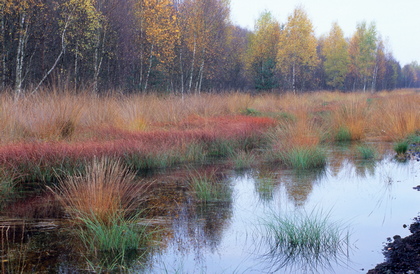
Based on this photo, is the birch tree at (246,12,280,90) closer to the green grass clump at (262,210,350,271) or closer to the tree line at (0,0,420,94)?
the tree line at (0,0,420,94)

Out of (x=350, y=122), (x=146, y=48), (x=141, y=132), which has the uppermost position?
(x=146, y=48)

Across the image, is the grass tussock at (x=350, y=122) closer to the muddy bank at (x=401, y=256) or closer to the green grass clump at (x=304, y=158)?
the green grass clump at (x=304, y=158)

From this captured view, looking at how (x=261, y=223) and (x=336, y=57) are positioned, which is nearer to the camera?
(x=261, y=223)

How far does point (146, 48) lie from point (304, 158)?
51.1 ft

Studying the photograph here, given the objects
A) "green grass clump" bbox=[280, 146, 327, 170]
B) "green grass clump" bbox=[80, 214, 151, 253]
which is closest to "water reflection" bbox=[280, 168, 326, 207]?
"green grass clump" bbox=[280, 146, 327, 170]

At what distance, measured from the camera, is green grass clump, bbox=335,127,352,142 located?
11023 millimetres

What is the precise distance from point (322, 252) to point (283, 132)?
524 cm

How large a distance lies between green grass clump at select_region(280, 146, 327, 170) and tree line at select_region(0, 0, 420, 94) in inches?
229

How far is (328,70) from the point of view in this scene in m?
45.6

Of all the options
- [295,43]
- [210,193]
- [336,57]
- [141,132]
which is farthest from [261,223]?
[336,57]

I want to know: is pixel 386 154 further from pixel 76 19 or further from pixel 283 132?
pixel 76 19

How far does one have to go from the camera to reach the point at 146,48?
70.6 feet

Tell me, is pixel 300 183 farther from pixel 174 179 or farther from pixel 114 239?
pixel 114 239

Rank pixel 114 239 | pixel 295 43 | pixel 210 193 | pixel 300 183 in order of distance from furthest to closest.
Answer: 1. pixel 295 43
2. pixel 300 183
3. pixel 210 193
4. pixel 114 239
